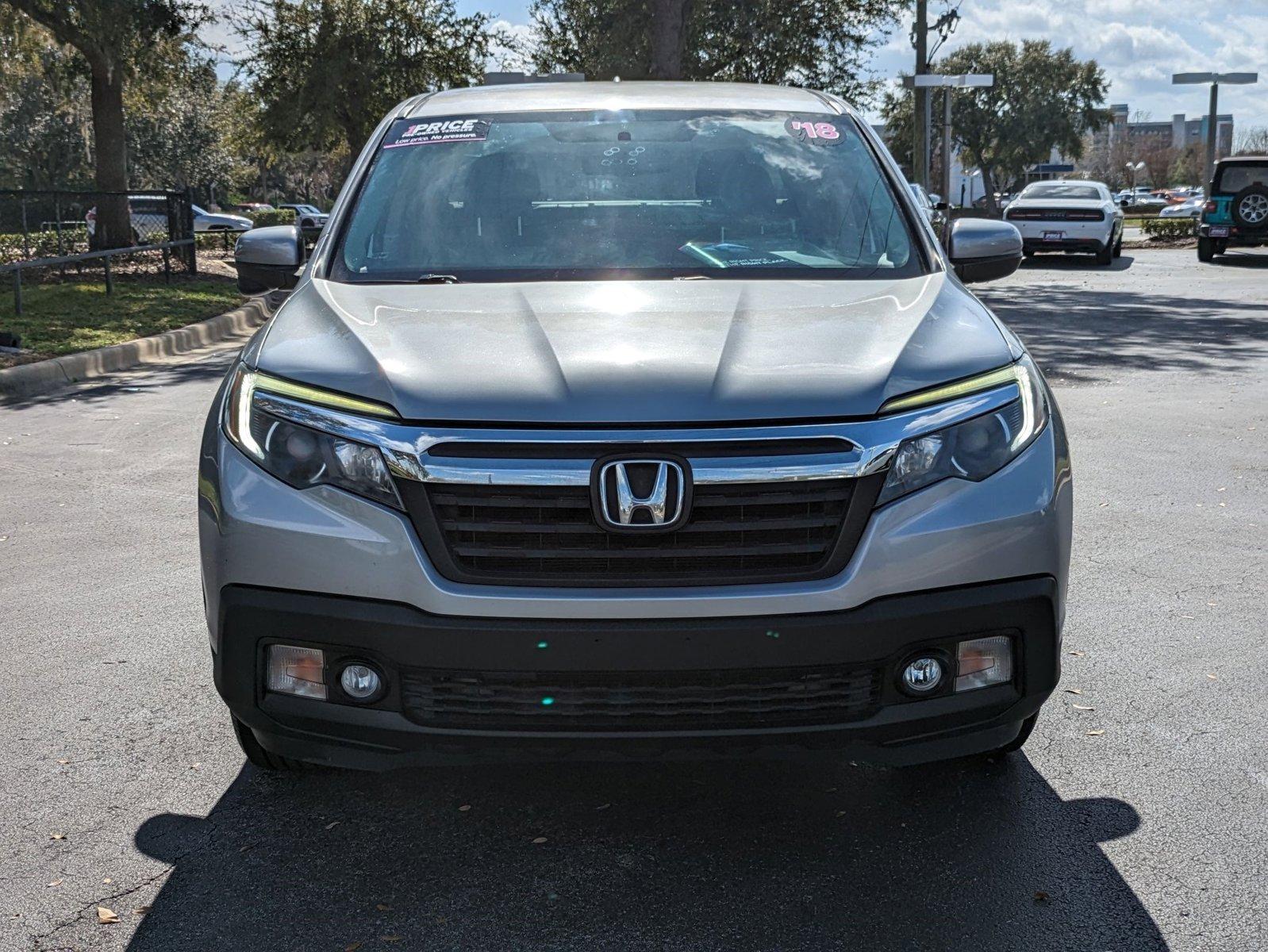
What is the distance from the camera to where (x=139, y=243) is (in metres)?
21.9

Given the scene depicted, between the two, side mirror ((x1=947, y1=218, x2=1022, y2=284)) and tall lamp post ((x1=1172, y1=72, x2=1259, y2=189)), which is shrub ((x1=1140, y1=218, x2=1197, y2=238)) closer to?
tall lamp post ((x1=1172, y1=72, x2=1259, y2=189))

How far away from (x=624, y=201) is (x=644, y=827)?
5.96 feet

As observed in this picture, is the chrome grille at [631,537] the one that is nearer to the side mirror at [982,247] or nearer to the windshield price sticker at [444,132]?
the windshield price sticker at [444,132]

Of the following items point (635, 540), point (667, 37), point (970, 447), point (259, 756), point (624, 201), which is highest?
point (667, 37)

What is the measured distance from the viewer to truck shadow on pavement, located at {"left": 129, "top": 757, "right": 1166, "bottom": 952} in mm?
2846

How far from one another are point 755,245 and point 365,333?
1.29 metres

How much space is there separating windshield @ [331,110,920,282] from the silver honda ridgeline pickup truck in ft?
2.39

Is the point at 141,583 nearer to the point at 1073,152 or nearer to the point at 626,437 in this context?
the point at 626,437

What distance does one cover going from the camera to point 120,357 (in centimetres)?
1312

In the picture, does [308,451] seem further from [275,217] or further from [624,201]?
[275,217]

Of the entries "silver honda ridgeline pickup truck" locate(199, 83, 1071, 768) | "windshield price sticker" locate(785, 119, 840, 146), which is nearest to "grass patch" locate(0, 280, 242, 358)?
"windshield price sticker" locate(785, 119, 840, 146)

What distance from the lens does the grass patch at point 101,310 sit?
1364cm

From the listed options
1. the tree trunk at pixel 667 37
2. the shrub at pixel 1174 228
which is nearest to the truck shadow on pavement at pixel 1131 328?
the tree trunk at pixel 667 37

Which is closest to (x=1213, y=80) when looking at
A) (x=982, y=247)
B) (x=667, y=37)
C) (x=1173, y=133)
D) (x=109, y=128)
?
(x=667, y=37)
